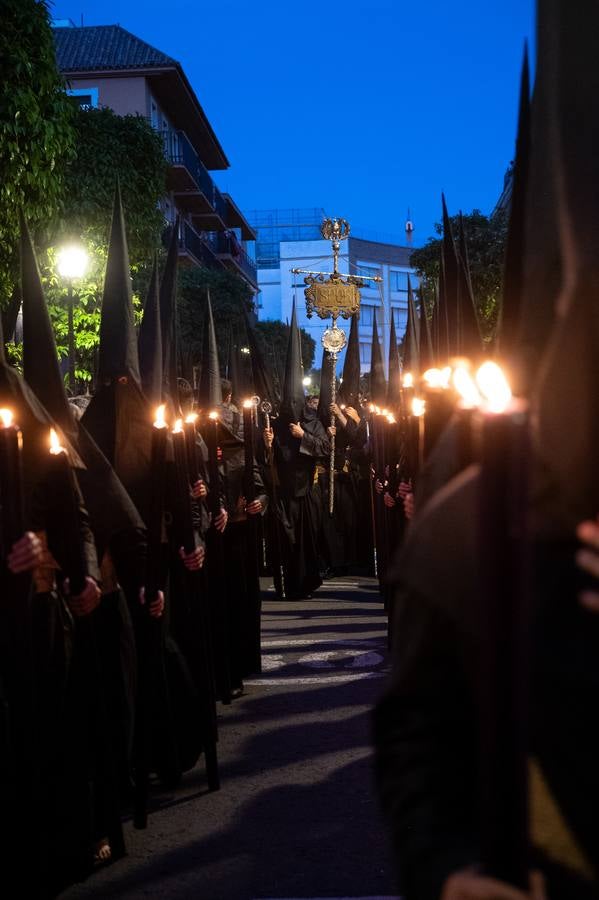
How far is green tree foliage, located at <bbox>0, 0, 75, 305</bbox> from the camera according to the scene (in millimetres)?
11373

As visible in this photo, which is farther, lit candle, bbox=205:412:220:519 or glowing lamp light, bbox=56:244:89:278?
glowing lamp light, bbox=56:244:89:278

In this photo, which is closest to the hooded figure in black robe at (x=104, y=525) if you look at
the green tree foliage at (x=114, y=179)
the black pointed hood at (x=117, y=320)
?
the black pointed hood at (x=117, y=320)

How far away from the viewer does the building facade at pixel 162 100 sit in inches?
1742

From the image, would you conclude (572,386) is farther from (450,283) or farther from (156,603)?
(156,603)

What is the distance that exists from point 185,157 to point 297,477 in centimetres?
3767

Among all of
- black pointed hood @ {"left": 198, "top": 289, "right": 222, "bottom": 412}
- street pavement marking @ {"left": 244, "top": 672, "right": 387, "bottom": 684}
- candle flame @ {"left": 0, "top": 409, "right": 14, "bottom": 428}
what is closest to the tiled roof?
black pointed hood @ {"left": 198, "top": 289, "right": 222, "bottom": 412}

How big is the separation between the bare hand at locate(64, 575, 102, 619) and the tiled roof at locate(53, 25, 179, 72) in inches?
1614

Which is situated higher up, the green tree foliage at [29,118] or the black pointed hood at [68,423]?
the green tree foliage at [29,118]

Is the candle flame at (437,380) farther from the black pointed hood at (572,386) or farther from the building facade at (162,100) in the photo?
the building facade at (162,100)

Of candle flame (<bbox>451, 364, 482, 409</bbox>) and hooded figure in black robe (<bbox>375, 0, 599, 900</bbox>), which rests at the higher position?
candle flame (<bbox>451, 364, 482, 409</bbox>)

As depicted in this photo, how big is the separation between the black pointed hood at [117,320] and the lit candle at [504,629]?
499 centimetres

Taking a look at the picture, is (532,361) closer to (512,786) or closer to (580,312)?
(580,312)

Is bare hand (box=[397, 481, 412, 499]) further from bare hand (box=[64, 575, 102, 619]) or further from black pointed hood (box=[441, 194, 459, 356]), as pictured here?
bare hand (box=[64, 575, 102, 619])

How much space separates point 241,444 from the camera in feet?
33.3
